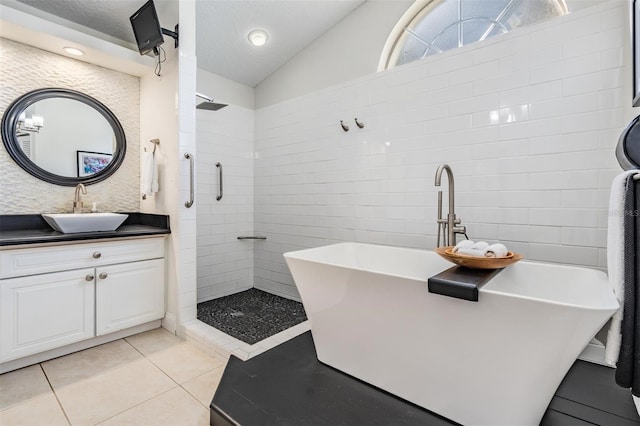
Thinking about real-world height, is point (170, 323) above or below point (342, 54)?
below

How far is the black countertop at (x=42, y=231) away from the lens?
6.38 feet

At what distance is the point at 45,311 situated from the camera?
80.0 inches

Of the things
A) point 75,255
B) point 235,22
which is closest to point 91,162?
point 75,255

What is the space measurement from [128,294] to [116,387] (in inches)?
29.5

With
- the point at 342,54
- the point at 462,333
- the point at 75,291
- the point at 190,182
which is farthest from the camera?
the point at 342,54

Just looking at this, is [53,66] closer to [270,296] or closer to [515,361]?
[270,296]

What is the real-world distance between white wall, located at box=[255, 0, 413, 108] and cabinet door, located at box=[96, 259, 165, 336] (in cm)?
223

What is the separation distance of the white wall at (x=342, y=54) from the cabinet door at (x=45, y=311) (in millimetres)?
2562

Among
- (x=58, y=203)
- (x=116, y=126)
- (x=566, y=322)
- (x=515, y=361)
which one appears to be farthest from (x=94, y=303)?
(x=566, y=322)

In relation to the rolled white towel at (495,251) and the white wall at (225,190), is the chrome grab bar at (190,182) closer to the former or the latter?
the white wall at (225,190)

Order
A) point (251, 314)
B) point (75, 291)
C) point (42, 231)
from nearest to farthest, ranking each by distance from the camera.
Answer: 1. point (75, 291)
2. point (42, 231)
3. point (251, 314)

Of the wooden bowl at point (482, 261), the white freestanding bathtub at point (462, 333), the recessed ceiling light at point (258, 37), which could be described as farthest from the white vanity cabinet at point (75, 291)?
the wooden bowl at point (482, 261)

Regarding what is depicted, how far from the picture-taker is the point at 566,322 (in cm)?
104

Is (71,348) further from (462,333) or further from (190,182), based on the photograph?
(462,333)
